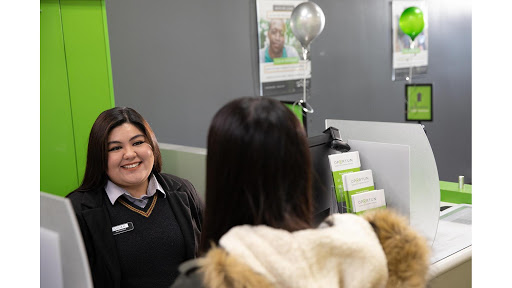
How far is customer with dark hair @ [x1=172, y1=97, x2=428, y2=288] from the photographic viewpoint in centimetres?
Answer: 113

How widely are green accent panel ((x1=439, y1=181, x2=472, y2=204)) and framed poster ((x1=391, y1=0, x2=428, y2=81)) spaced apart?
3275mm

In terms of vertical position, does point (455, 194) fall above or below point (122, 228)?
below

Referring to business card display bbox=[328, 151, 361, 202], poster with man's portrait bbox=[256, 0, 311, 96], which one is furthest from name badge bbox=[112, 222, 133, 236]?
poster with man's portrait bbox=[256, 0, 311, 96]

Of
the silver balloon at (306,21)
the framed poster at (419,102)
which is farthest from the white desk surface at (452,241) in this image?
the framed poster at (419,102)

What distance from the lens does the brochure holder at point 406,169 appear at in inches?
93.7

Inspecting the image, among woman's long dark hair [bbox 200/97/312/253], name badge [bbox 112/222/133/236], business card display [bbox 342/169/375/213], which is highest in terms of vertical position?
woman's long dark hair [bbox 200/97/312/253]

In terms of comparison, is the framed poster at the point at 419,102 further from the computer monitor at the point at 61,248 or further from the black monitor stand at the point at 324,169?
the computer monitor at the point at 61,248

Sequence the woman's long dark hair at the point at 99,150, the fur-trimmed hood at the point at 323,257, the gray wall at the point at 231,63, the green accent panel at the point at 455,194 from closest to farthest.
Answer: the fur-trimmed hood at the point at 323,257 → the woman's long dark hair at the point at 99,150 → the green accent panel at the point at 455,194 → the gray wall at the point at 231,63

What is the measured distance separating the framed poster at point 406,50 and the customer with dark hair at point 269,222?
5719mm

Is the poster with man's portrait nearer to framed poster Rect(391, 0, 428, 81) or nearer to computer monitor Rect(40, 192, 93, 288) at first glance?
framed poster Rect(391, 0, 428, 81)

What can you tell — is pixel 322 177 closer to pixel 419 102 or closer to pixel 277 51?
pixel 277 51

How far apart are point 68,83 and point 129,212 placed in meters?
1.36

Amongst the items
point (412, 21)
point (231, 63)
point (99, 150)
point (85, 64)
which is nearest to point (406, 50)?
point (412, 21)

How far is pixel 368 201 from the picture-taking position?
2.36 metres
